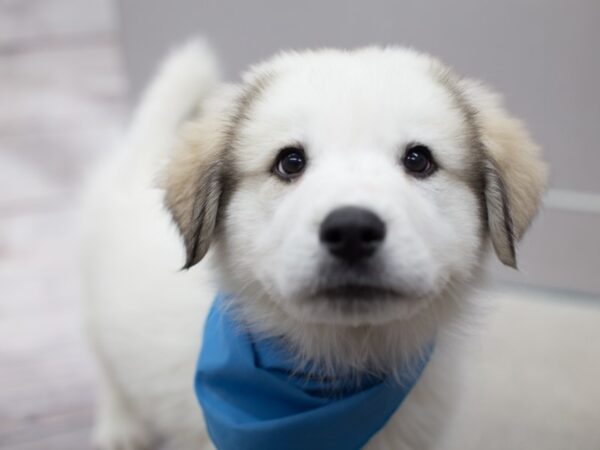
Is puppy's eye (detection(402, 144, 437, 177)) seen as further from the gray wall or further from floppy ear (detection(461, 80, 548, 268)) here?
the gray wall

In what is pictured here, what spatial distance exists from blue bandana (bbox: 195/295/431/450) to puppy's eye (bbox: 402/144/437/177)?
434 millimetres

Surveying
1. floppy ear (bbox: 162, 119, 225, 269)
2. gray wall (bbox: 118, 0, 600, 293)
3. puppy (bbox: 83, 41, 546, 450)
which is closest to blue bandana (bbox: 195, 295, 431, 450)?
puppy (bbox: 83, 41, 546, 450)

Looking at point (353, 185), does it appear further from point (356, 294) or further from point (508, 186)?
point (508, 186)

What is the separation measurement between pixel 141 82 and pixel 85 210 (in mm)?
979

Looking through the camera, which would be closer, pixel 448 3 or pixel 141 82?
pixel 448 3

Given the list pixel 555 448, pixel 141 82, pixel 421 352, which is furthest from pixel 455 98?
pixel 141 82

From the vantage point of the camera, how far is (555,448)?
7.26 feet

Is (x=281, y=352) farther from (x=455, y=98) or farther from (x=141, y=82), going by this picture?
(x=141, y=82)

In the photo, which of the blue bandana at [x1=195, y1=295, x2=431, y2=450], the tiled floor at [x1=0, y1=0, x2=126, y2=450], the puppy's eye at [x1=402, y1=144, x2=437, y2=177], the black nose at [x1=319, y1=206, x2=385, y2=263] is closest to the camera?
the black nose at [x1=319, y1=206, x2=385, y2=263]

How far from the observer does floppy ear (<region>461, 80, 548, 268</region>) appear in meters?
1.57

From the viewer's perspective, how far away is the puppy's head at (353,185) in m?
1.36

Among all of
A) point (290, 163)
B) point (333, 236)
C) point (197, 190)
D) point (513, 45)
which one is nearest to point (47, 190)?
point (513, 45)

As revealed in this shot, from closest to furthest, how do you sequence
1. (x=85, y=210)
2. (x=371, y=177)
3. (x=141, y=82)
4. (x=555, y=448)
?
(x=371, y=177) → (x=555, y=448) → (x=85, y=210) → (x=141, y=82)

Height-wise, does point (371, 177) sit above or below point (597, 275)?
above
